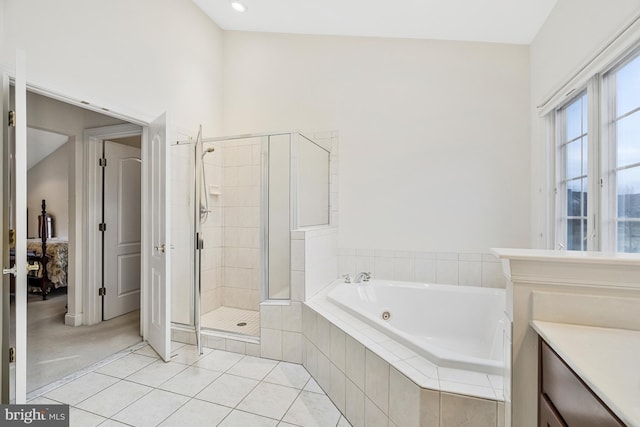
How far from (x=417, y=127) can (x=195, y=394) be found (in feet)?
8.97

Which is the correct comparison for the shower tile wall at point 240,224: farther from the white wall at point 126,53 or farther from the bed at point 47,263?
the bed at point 47,263

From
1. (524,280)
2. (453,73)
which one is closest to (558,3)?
(453,73)

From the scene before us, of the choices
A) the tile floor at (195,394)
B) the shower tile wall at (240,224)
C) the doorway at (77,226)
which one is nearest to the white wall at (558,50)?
the tile floor at (195,394)

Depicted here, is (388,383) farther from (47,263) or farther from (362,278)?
(47,263)

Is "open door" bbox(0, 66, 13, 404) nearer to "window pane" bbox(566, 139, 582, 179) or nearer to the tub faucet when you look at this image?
the tub faucet

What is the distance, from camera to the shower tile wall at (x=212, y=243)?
10.8 ft

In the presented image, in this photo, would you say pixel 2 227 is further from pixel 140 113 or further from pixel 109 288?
pixel 109 288

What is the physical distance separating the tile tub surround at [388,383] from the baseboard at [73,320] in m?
2.55

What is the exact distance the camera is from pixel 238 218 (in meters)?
3.48

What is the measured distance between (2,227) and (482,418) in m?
2.52

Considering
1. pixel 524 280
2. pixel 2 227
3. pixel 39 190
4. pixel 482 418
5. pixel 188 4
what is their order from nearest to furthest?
pixel 524 280, pixel 482 418, pixel 2 227, pixel 188 4, pixel 39 190

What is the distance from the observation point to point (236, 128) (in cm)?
360

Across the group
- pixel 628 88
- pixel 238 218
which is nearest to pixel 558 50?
pixel 628 88

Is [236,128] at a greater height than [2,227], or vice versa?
[236,128]
